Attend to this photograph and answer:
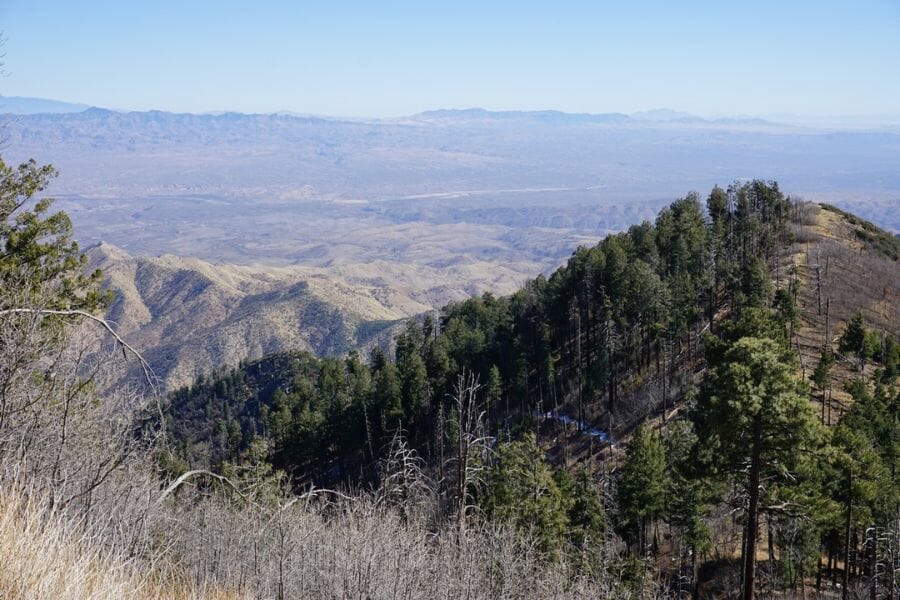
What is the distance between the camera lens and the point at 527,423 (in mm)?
46438

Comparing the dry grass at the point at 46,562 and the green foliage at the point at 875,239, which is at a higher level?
the dry grass at the point at 46,562

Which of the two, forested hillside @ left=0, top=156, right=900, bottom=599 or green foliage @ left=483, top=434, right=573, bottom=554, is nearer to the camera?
forested hillside @ left=0, top=156, right=900, bottom=599

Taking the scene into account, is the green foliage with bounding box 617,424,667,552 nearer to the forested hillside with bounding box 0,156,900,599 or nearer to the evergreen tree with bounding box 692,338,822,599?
the forested hillside with bounding box 0,156,900,599

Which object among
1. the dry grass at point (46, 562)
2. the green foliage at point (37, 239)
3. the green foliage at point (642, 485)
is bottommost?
the green foliage at point (642, 485)

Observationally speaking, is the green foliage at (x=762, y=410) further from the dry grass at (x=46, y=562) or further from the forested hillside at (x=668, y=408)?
the dry grass at (x=46, y=562)

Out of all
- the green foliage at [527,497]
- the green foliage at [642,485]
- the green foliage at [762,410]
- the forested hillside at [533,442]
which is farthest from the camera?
the green foliage at [642,485]

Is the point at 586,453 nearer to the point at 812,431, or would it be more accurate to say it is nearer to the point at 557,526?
the point at 557,526

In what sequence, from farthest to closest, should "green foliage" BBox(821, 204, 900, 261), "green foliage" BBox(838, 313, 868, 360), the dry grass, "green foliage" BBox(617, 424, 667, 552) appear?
1. "green foliage" BBox(821, 204, 900, 261)
2. "green foliage" BBox(838, 313, 868, 360)
3. "green foliage" BBox(617, 424, 667, 552)
4. the dry grass

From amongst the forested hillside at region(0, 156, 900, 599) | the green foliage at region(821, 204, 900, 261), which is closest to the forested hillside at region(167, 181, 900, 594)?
the forested hillside at region(0, 156, 900, 599)

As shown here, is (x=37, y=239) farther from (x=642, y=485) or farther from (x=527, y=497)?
(x=642, y=485)

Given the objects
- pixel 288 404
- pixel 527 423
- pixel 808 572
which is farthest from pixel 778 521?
pixel 288 404

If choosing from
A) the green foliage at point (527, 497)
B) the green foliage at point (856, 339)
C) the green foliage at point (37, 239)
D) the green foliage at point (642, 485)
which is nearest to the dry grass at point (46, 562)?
the green foliage at point (37, 239)

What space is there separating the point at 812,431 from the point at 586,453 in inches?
1118

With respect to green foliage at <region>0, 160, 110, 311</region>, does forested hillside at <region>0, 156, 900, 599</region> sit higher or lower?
lower
